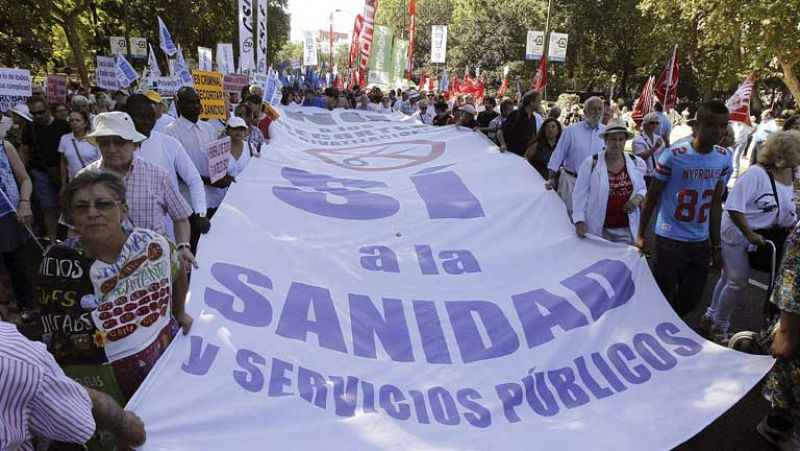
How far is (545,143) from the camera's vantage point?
680 cm

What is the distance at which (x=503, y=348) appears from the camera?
3.21 meters

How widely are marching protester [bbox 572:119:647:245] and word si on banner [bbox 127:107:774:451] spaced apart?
0.22m

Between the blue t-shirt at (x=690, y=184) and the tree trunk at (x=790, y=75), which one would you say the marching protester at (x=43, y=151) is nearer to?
the blue t-shirt at (x=690, y=184)

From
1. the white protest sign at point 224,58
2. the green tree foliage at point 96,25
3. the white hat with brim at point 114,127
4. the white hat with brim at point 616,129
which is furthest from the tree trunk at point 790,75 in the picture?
the green tree foliage at point 96,25

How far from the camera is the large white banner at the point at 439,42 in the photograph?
29.8m

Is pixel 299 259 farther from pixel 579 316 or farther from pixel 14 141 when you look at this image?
pixel 14 141

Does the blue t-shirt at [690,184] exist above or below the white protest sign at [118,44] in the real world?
below

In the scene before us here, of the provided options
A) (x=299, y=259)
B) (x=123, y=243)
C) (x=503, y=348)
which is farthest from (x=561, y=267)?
(x=123, y=243)

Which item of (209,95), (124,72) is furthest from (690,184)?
(124,72)

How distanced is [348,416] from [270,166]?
329 cm

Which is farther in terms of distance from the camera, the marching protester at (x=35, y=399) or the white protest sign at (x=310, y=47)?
the white protest sign at (x=310, y=47)

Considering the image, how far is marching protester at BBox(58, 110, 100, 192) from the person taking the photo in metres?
5.95

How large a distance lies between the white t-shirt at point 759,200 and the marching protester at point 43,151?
6997 millimetres

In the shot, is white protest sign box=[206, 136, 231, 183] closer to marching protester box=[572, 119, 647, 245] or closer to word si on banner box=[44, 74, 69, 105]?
marching protester box=[572, 119, 647, 245]
